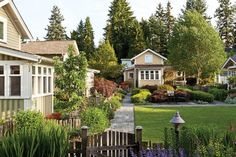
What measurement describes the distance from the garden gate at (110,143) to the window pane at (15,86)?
8312 millimetres

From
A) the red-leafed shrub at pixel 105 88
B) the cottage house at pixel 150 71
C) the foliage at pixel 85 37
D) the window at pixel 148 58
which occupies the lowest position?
the red-leafed shrub at pixel 105 88

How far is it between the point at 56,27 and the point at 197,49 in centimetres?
4313

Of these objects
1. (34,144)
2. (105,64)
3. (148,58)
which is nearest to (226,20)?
(148,58)

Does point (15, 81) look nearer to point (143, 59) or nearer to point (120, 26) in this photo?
point (143, 59)

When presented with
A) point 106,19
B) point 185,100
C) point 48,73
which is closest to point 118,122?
point 48,73

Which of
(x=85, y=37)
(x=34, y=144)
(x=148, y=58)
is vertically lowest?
(x=34, y=144)

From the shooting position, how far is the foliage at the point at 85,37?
217 ft

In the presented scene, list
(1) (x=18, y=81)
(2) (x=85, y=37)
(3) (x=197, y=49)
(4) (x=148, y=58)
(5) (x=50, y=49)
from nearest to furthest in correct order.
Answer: (1) (x=18, y=81) < (5) (x=50, y=49) < (3) (x=197, y=49) < (4) (x=148, y=58) < (2) (x=85, y=37)

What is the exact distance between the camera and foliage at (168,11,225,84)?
47906 millimetres

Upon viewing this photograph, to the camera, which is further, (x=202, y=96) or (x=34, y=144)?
(x=202, y=96)

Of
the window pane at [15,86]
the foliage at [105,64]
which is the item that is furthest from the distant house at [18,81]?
the foliage at [105,64]

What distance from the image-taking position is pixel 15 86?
51.1ft

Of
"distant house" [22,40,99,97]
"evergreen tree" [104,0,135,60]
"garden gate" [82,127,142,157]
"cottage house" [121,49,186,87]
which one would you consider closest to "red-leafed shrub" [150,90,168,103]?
"distant house" [22,40,99,97]

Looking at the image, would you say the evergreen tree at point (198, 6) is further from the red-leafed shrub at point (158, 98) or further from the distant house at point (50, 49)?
the distant house at point (50, 49)
